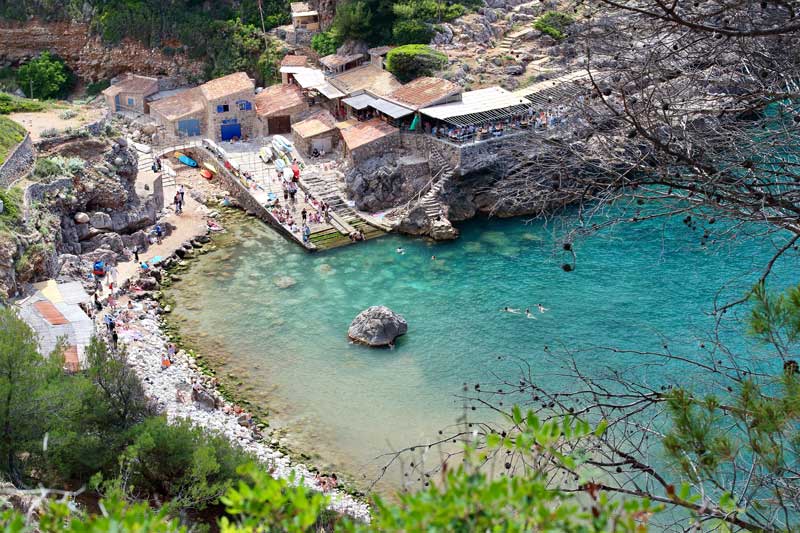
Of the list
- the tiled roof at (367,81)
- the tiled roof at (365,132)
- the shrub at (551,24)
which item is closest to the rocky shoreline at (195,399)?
the tiled roof at (365,132)

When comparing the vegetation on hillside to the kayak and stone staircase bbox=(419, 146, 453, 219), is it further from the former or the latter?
stone staircase bbox=(419, 146, 453, 219)

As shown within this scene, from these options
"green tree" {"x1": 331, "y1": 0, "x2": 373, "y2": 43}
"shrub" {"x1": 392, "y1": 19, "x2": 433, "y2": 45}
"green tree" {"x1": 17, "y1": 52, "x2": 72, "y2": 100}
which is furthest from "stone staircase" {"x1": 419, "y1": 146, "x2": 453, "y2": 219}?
"green tree" {"x1": 17, "y1": 52, "x2": 72, "y2": 100}

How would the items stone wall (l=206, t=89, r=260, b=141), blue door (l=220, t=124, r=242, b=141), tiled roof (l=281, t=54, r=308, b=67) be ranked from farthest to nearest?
1. tiled roof (l=281, t=54, r=308, b=67)
2. blue door (l=220, t=124, r=242, b=141)
3. stone wall (l=206, t=89, r=260, b=141)

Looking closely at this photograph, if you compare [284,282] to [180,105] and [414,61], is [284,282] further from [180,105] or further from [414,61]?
[180,105]

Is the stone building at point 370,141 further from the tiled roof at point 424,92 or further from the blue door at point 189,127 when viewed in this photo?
the blue door at point 189,127

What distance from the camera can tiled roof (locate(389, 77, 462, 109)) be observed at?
42656 mm

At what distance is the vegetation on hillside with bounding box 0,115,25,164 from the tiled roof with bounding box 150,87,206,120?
10.8 m

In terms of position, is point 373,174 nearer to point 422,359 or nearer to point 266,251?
point 266,251

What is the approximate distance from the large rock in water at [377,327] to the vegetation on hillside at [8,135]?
15.8 m

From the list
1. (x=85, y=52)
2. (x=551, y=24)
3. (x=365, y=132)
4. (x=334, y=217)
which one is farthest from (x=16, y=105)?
(x=551, y=24)

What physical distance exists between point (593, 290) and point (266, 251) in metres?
14.5

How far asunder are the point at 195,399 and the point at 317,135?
67.0 feet

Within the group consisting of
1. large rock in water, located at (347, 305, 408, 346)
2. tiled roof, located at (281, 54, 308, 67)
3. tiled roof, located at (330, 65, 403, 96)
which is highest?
tiled roof, located at (330, 65, 403, 96)

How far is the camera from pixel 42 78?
180ft
